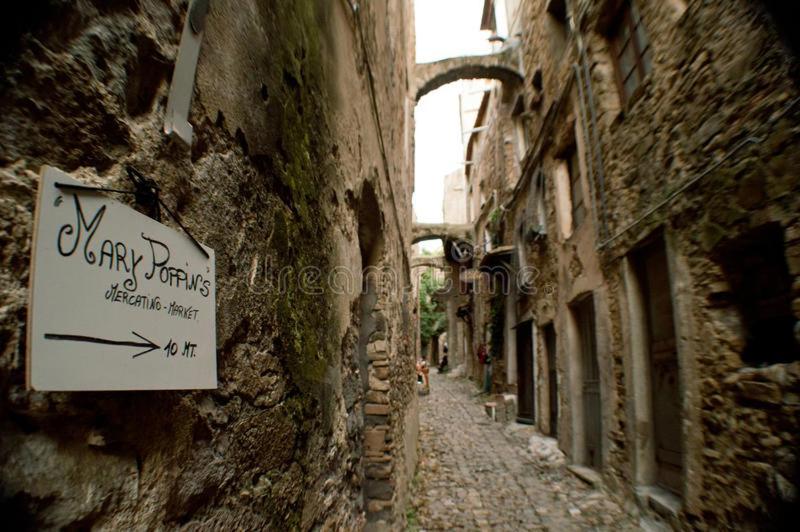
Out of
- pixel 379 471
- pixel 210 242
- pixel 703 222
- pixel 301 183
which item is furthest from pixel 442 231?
pixel 210 242

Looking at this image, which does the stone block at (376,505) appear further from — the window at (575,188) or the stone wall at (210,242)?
the window at (575,188)

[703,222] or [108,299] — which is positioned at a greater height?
[703,222]

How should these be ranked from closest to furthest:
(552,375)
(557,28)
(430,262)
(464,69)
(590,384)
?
(590,384) < (557,28) < (552,375) < (464,69) < (430,262)

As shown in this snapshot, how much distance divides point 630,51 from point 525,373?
7.17 m

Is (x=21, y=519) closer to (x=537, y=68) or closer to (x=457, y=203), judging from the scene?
(x=537, y=68)

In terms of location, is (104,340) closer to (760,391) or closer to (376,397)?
(376,397)

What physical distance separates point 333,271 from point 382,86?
2.61 m

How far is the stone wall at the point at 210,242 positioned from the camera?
53 centimetres

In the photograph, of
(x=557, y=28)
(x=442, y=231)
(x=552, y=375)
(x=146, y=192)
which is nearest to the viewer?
(x=146, y=192)

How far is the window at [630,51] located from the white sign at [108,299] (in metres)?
4.99

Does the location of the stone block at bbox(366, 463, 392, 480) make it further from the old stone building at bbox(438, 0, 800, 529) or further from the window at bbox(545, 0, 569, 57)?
the window at bbox(545, 0, 569, 57)

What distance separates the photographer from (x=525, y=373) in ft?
33.0

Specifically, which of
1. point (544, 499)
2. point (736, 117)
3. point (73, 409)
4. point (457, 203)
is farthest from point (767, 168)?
point (457, 203)

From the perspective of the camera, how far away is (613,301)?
5020mm
